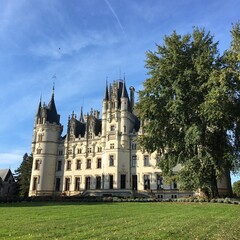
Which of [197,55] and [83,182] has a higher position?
[197,55]

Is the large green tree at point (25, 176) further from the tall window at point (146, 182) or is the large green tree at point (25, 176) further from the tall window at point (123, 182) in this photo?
the tall window at point (146, 182)

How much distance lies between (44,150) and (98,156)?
10613mm

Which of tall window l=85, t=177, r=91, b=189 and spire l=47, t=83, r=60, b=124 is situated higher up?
spire l=47, t=83, r=60, b=124

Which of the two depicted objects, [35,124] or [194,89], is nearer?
[194,89]

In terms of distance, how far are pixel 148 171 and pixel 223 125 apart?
22720mm

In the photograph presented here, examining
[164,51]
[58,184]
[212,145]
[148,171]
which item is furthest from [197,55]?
[58,184]

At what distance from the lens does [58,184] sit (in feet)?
177

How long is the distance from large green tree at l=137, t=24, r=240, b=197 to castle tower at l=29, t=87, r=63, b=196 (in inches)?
1149

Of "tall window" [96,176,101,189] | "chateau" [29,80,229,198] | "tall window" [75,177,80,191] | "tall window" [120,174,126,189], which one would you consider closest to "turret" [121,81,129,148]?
"chateau" [29,80,229,198]

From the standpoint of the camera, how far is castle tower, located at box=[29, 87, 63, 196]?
5269 centimetres

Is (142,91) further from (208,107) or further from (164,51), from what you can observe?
(208,107)

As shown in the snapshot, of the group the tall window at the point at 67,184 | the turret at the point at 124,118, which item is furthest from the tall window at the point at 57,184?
the turret at the point at 124,118

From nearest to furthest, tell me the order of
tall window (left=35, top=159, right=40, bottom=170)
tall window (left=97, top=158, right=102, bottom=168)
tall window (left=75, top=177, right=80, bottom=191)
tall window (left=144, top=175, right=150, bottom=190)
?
tall window (left=144, top=175, right=150, bottom=190) → tall window (left=97, top=158, right=102, bottom=168) → tall window (left=75, top=177, right=80, bottom=191) → tall window (left=35, top=159, right=40, bottom=170)

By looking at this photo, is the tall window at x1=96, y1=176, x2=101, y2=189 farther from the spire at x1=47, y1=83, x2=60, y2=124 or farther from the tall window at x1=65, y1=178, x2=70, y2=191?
the spire at x1=47, y1=83, x2=60, y2=124
